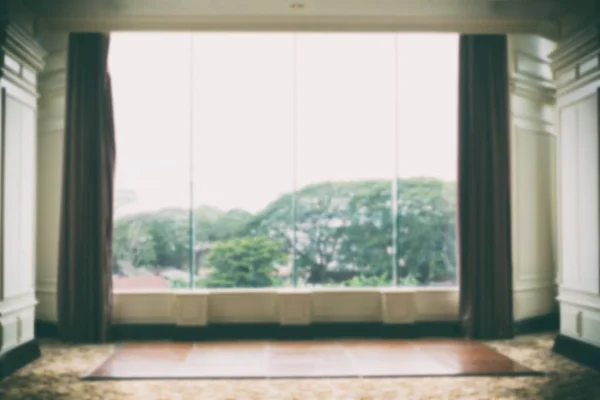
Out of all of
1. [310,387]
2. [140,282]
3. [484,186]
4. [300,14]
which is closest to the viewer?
[310,387]

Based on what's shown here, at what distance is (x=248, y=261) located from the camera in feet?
23.8

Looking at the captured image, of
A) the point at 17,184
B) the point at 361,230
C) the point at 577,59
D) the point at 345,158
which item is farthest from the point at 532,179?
the point at 17,184

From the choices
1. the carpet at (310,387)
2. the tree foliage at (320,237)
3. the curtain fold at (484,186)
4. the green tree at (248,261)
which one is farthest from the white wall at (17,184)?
the curtain fold at (484,186)

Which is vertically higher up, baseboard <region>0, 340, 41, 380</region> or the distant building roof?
Result: the distant building roof

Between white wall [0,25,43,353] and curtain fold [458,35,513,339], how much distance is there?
4617mm

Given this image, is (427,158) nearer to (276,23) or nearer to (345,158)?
(345,158)

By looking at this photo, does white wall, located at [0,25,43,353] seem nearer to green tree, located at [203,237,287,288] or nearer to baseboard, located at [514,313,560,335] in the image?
green tree, located at [203,237,287,288]

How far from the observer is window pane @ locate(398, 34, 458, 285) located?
7312mm

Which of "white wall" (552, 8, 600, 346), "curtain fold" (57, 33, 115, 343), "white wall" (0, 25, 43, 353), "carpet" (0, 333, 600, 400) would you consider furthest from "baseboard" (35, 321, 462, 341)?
"white wall" (552, 8, 600, 346)

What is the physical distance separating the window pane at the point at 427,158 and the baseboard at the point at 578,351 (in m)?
1.63

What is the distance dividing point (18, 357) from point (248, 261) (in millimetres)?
2731

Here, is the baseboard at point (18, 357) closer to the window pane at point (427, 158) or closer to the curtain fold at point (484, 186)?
the window pane at point (427, 158)

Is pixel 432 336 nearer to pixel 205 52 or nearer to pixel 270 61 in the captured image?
pixel 270 61

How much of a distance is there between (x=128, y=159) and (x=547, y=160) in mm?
5089
